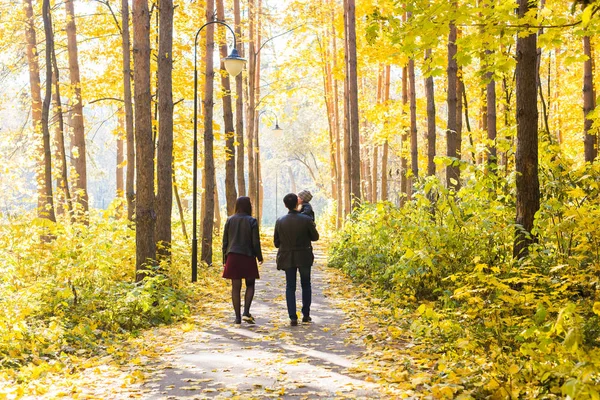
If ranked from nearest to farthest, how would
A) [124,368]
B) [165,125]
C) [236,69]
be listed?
[124,368], [165,125], [236,69]

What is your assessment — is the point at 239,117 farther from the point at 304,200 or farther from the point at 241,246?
the point at 241,246

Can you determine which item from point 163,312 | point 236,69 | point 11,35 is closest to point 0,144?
point 11,35

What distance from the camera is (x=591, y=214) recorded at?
6.43 meters

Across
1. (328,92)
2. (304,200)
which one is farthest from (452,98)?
(328,92)

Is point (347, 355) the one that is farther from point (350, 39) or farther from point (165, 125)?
point (350, 39)

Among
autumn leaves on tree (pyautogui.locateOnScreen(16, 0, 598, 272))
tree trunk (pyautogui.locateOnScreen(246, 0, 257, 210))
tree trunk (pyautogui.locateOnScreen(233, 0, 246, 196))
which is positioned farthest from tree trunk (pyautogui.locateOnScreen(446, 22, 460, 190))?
tree trunk (pyautogui.locateOnScreen(246, 0, 257, 210))

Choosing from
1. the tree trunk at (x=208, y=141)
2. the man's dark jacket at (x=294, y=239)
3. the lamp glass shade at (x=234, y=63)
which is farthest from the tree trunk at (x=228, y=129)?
the man's dark jacket at (x=294, y=239)

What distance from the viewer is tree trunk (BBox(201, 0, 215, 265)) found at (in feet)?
55.1

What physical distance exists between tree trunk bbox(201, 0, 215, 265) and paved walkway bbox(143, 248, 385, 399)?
6.85 metres

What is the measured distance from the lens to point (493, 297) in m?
7.21

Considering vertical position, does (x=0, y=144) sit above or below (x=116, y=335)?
above

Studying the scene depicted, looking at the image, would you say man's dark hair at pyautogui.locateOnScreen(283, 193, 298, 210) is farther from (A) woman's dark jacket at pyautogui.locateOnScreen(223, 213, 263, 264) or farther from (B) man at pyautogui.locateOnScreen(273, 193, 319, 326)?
(A) woman's dark jacket at pyautogui.locateOnScreen(223, 213, 263, 264)

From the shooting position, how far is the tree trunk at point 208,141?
55.1 feet

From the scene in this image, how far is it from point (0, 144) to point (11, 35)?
4.20 meters
